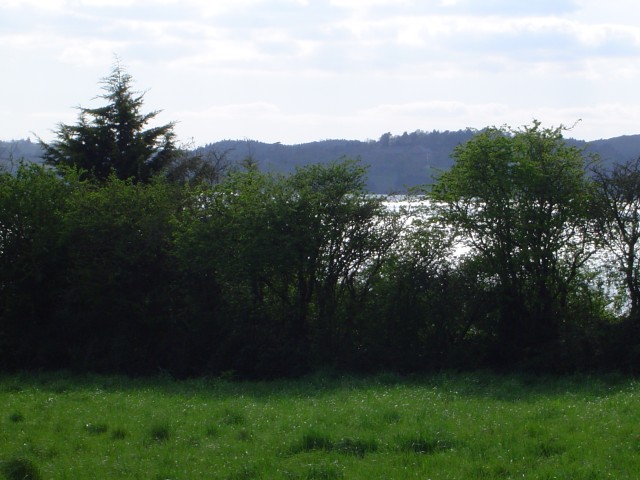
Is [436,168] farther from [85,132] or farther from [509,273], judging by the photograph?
[85,132]

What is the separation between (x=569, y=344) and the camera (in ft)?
48.5

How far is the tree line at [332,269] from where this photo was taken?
15688 mm

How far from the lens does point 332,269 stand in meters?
17.1

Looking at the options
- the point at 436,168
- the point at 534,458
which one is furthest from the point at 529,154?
the point at 534,458

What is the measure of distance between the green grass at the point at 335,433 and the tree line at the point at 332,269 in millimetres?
2664

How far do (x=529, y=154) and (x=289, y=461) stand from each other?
1022cm

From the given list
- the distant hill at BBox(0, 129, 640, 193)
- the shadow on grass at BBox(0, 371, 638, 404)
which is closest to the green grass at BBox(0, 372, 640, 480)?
the shadow on grass at BBox(0, 371, 638, 404)

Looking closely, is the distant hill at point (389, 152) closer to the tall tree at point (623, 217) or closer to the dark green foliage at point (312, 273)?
the tall tree at point (623, 217)

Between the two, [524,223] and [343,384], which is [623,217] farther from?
[343,384]

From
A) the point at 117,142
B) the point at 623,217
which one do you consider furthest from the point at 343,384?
the point at 117,142

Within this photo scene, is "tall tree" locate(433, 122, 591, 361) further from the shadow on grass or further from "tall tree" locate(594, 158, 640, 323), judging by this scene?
the shadow on grass

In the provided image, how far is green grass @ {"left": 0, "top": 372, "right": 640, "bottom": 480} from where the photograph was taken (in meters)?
7.85

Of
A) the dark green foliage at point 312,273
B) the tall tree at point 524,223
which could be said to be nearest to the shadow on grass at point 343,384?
the dark green foliage at point 312,273

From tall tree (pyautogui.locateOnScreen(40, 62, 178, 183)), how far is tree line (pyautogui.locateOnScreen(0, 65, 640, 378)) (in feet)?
41.5
